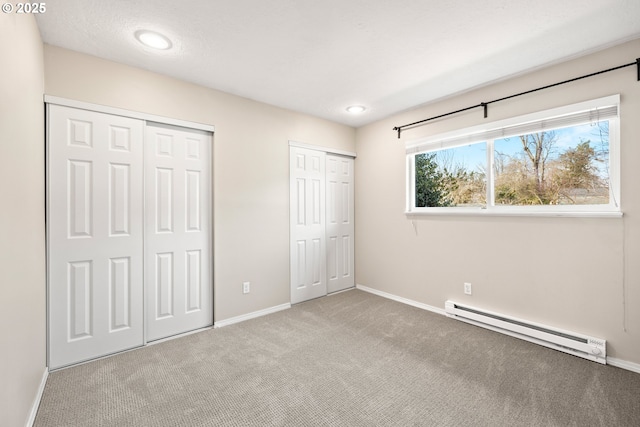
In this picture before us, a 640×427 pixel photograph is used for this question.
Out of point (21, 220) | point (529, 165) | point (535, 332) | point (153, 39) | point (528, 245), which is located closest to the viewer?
point (21, 220)

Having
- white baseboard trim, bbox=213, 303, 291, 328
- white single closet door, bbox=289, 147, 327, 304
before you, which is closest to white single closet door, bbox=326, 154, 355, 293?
white single closet door, bbox=289, 147, 327, 304

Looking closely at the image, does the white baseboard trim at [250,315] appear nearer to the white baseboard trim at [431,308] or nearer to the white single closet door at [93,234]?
the white single closet door at [93,234]

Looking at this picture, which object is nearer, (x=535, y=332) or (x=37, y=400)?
(x=37, y=400)

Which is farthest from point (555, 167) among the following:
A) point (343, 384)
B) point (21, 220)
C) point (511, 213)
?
point (21, 220)

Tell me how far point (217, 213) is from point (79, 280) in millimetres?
1231

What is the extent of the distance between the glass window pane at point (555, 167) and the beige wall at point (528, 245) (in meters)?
0.19

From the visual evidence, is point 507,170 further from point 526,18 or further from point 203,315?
point 203,315

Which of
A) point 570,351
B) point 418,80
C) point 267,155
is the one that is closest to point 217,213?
point 267,155

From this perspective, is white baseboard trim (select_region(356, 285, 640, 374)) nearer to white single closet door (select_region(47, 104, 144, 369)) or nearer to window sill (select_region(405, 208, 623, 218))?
window sill (select_region(405, 208, 623, 218))

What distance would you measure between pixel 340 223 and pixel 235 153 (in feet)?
6.06

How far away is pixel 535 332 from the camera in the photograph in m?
2.53

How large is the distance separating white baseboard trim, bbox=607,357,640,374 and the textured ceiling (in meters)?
2.44

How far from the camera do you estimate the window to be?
2.31 metres

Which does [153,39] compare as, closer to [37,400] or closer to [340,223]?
[37,400]
